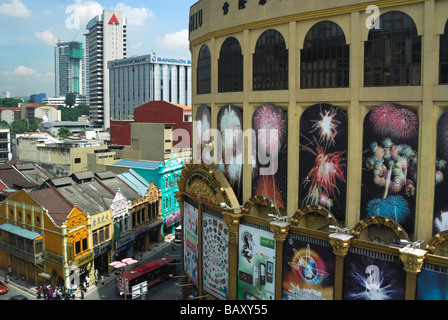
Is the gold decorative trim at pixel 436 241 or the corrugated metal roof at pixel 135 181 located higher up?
the gold decorative trim at pixel 436 241

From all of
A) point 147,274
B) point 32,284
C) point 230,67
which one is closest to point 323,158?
point 230,67

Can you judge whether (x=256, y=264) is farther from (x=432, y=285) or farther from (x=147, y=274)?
(x=147, y=274)

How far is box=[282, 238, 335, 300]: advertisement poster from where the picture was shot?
1133 inches

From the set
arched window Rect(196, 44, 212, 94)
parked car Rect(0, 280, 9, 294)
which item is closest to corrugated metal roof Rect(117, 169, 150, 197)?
parked car Rect(0, 280, 9, 294)

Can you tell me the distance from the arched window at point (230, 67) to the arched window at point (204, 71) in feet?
7.03

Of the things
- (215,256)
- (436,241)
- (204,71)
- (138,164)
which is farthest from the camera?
(138,164)

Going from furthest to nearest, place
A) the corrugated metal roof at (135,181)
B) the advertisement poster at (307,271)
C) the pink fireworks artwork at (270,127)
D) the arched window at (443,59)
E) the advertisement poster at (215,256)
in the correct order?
the corrugated metal roof at (135,181) → the advertisement poster at (215,256) → the pink fireworks artwork at (270,127) → the advertisement poster at (307,271) → the arched window at (443,59)

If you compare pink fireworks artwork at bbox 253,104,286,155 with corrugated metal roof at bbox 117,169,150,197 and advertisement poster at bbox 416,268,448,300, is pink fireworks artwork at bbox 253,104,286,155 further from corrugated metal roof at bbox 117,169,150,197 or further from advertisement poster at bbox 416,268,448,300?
corrugated metal roof at bbox 117,169,150,197

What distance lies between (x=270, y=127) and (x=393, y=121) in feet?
30.8

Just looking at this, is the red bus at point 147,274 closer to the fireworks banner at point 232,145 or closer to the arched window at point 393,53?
the fireworks banner at point 232,145

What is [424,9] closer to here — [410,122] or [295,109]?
[410,122]

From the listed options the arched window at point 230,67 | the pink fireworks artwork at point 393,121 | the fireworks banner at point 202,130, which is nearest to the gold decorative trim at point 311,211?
the pink fireworks artwork at point 393,121

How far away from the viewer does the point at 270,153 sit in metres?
32.8

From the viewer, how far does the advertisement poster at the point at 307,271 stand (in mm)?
28766
